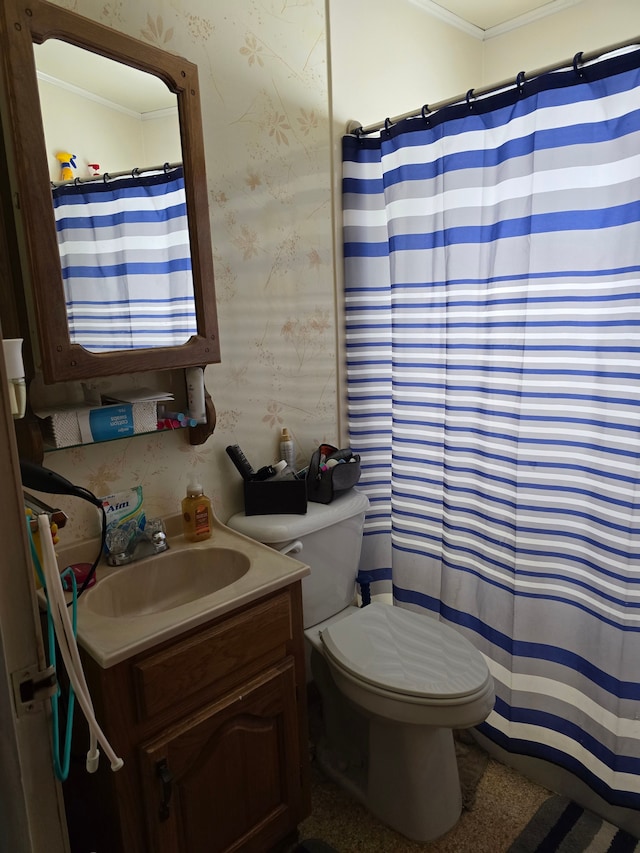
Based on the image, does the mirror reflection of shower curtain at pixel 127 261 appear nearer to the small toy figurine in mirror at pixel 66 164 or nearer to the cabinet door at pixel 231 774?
the small toy figurine in mirror at pixel 66 164

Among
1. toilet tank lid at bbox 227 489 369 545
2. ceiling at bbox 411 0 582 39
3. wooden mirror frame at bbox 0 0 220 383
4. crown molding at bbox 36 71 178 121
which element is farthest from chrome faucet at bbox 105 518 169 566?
ceiling at bbox 411 0 582 39

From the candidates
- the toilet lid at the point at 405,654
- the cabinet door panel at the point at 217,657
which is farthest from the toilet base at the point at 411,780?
the cabinet door panel at the point at 217,657

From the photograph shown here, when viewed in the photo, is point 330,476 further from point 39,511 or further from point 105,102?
point 105,102

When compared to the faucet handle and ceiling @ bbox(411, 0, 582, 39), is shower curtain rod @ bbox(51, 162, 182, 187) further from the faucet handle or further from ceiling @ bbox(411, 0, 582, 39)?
ceiling @ bbox(411, 0, 582, 39)

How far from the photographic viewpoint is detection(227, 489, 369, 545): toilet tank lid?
1.59m

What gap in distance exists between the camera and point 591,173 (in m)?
1.41

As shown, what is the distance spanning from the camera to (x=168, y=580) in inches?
58.2

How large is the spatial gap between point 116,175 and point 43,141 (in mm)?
194

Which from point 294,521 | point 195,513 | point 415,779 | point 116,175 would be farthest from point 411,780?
point 116,175

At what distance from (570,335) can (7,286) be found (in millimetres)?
1345

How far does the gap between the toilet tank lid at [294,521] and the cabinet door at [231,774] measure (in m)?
0.34

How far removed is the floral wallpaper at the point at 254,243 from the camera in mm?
1484

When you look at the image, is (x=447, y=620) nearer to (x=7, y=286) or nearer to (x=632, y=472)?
(x=632, y=472)

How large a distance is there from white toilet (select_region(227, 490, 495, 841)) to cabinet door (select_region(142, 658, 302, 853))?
0.73ft
